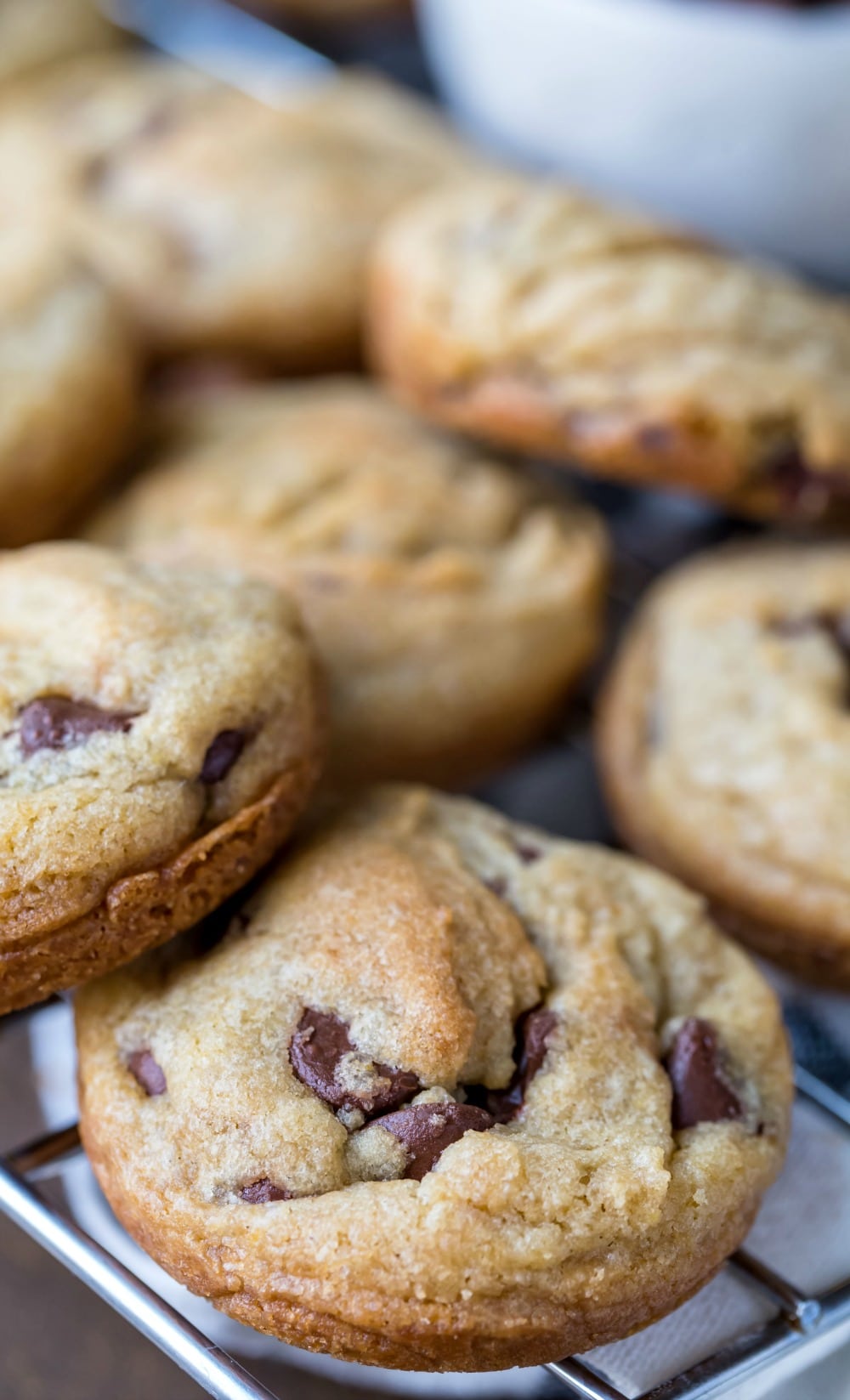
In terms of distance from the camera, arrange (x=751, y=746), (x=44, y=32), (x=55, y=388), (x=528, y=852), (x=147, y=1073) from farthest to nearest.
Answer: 1. (x=44, y=32)
2. (x=55, y=388)
3. (x=751, y=746)
4. (x=528, y=852)
5. (x=147, y=1073)

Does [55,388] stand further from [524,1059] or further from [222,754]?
[524,1059]

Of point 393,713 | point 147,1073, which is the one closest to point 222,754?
point 147,1073

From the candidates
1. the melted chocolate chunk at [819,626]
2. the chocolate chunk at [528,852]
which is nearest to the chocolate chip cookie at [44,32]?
the melted chocolate chunk at [819,626]

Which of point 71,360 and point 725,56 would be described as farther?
point 725,56

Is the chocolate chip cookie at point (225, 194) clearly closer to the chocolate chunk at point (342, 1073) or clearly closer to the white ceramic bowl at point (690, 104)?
the white ceramic bowl at point (690, 104)

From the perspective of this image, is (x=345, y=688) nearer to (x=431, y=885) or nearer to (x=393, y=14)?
(x=431, y=885)

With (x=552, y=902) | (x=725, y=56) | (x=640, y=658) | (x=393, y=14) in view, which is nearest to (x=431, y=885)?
(x=552, y=902)

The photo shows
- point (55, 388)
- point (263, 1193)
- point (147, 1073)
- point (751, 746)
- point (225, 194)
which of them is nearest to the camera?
point (263, 1193)
